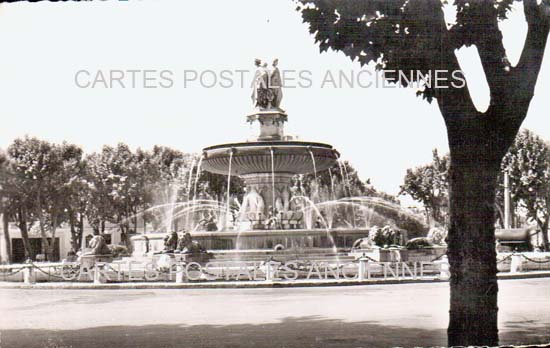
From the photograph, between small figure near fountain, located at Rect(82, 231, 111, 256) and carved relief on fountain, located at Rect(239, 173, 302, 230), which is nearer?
small figure near fountain, located at Rect(82, 231, 111, 256)

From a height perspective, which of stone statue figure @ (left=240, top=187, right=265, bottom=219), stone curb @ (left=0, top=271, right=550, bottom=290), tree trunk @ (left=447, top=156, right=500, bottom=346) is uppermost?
stone statue figure @ (left=240, top=187, right=265, bottom=219)

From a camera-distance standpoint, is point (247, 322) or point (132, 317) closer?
point (247, 322)

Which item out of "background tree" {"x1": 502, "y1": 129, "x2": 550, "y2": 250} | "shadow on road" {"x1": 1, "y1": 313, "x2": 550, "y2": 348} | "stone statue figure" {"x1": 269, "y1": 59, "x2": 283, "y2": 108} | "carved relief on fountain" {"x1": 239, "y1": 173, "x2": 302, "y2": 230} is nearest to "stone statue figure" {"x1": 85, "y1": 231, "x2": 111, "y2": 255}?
"carved relief on fountain" {"x1": 239, "y1": 173, "x2": 302, "y2": 230}

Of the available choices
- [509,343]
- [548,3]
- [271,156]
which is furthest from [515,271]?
[548,3]

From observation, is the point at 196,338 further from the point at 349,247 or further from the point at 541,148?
the point at 541,148

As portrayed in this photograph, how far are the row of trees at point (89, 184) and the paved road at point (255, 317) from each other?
19048 millimetres

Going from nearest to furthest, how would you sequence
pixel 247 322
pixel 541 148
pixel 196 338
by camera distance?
pixel 196 338, pixel 247 322, pixel 541 148

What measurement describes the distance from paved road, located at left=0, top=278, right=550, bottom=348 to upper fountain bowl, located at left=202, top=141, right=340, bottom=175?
27.8 feet

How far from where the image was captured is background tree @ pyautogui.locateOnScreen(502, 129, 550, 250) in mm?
35562

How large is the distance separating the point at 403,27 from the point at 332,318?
5.06 metres

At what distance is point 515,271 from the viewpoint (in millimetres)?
21172

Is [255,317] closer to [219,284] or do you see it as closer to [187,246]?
[219,284]

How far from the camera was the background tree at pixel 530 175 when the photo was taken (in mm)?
35562

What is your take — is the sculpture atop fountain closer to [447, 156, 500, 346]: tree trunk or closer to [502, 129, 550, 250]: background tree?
[502, 129, 550, 250]: background tree
